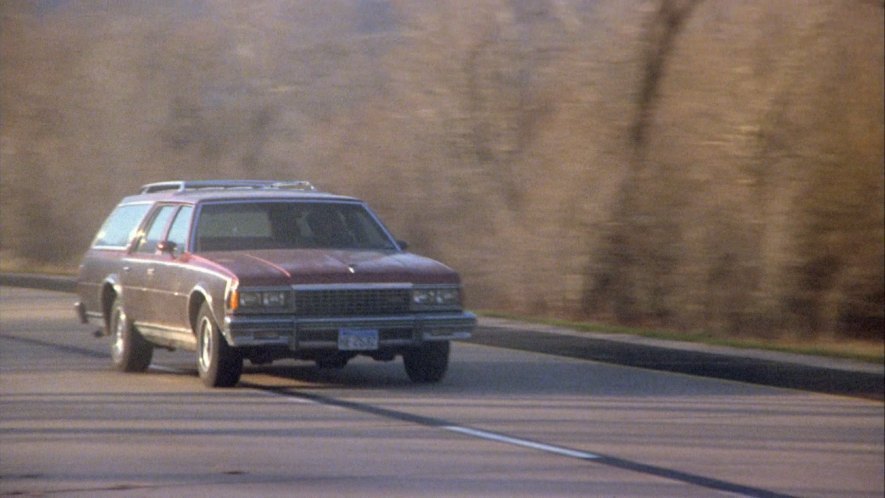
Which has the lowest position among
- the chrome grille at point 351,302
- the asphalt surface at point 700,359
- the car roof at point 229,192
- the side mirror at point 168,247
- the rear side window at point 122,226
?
the asphalt surface at point 700,359

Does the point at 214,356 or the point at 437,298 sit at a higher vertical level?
the point at 437,298

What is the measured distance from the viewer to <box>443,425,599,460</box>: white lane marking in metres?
8.85

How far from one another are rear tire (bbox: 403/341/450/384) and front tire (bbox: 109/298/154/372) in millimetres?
2677

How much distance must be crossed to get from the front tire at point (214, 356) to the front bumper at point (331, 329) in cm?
32

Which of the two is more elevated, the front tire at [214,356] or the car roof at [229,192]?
the car roof at [229,192]

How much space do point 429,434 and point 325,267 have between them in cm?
254

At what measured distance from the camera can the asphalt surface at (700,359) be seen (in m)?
12.3

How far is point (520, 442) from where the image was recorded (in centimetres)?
928

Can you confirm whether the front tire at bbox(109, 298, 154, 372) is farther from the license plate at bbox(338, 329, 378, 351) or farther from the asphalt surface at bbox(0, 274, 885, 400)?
the asphalt surface at bbox(0, 274, 885, 400)

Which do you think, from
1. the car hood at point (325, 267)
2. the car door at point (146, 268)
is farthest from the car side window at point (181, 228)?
the car hood at point (325, 267)

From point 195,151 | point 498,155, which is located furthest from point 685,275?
point 195,151

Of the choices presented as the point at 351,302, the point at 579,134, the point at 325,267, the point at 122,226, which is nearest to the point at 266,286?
the point at 325,267

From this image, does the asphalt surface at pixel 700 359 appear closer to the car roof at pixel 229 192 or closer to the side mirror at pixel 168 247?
the car roof at pixel 229 192

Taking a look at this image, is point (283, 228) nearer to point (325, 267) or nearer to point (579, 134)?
point (325, 267)
